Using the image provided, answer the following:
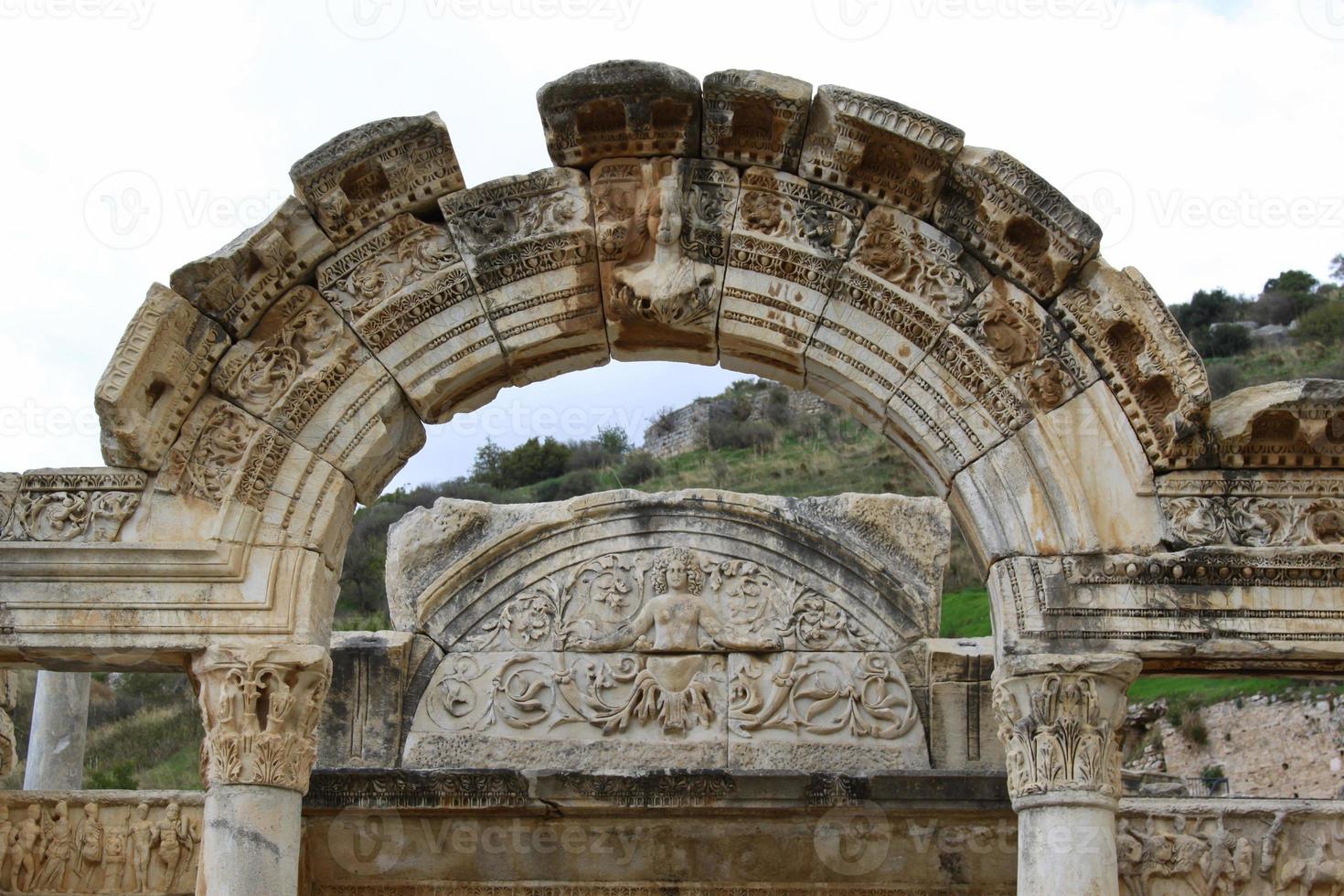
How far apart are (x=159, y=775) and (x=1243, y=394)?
18.1 metres

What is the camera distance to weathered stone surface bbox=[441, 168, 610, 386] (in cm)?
698

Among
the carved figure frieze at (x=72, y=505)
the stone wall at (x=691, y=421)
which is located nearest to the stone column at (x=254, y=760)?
the carved figure frieze at (x=72, y=505)

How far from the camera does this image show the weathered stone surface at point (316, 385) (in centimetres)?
684

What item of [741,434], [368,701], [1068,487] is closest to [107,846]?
[368,701]

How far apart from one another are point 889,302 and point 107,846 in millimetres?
5757

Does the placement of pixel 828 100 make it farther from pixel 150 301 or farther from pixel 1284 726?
pixel 1284 726

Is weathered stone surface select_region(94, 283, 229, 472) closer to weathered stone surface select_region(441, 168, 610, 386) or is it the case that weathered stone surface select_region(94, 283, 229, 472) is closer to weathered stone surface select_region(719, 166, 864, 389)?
weathered stone surface select_region(441, 168, 610, 386)

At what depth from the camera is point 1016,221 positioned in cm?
670

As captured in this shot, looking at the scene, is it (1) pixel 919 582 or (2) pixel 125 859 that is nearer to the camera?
(2) pixel 125 859

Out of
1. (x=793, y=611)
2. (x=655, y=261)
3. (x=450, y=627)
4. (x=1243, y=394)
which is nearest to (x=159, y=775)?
(x=450, y=627)

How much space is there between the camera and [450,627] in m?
11.0

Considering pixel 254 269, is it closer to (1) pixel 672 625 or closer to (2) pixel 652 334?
(2) pixel 652 334

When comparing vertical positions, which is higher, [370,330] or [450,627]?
[370,330]

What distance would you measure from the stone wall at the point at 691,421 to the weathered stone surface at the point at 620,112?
108 feet
